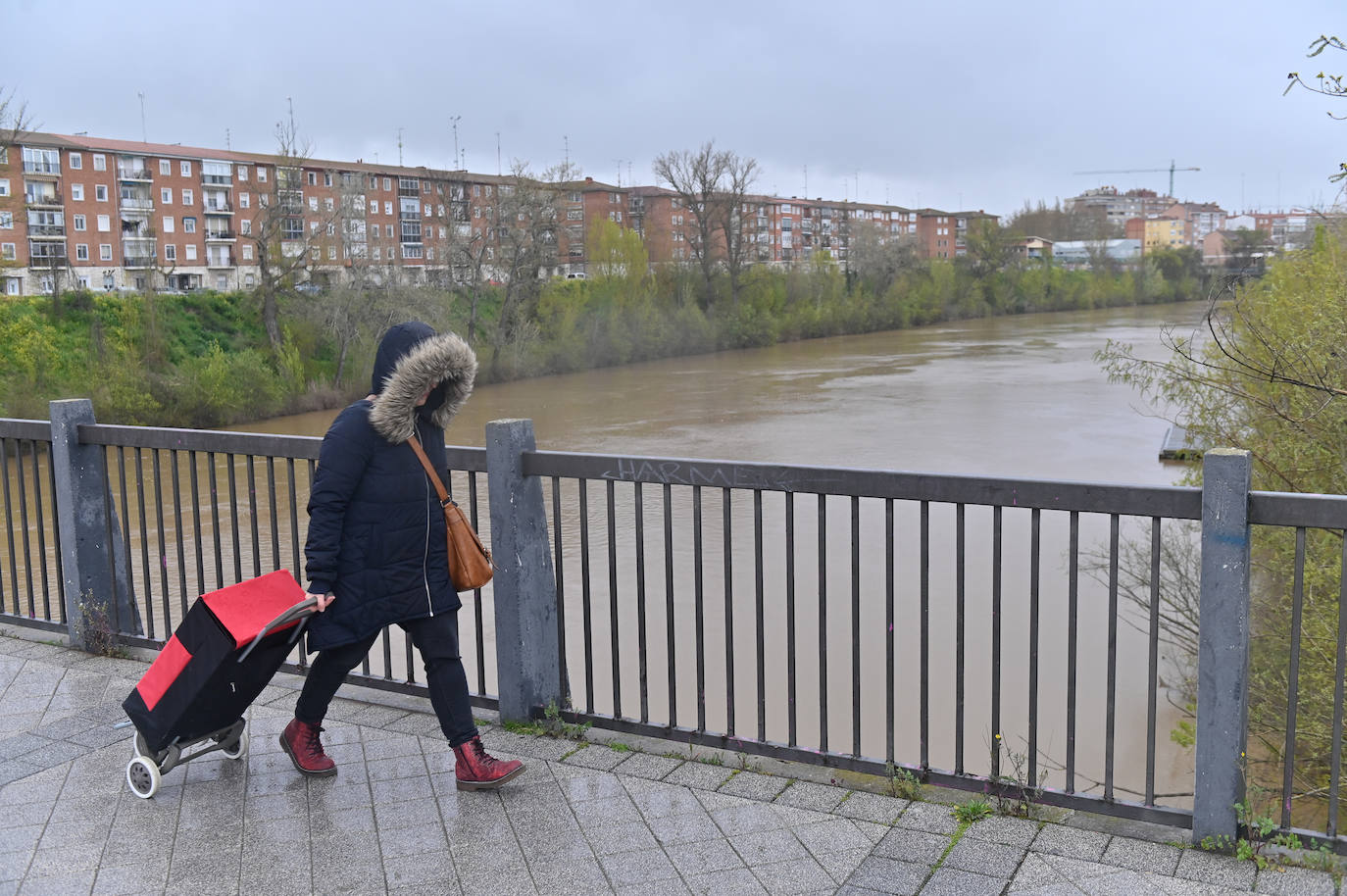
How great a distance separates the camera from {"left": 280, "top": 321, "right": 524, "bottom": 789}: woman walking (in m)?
3.77

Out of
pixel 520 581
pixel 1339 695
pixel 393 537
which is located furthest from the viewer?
pixel 520 581

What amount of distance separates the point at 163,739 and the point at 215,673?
1.01 feet

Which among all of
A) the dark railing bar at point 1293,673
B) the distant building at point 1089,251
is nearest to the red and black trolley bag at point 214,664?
the dark railing bar at point 1293,673

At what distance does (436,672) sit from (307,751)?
1.85 ft

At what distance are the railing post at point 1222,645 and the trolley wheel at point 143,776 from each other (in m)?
3.23

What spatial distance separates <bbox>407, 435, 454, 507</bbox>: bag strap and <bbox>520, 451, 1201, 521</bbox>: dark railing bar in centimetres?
47

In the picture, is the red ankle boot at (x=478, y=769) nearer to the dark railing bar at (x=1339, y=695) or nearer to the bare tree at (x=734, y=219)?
the dark railing bar at (x=1339, y=695)

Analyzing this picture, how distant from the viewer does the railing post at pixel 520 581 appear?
4.38m

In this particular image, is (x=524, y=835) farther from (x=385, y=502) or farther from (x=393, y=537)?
(x=385, y=502)

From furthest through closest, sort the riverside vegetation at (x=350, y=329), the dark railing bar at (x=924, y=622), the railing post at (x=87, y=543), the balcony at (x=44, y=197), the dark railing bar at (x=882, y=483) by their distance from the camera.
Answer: the balcony at (x=44, y=197)
the riverside vegetation at (x=350, y=329)
the railing post at (x=87, y=543)
the dark railing bar at (x=924, y=622)
the dark railing bar at (x=882, y=483)

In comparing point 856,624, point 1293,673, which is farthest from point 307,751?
point 1293,673

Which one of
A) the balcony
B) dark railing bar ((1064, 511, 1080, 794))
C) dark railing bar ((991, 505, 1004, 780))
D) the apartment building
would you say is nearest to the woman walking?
dark railing bar ((991, 505, 1004, 780))

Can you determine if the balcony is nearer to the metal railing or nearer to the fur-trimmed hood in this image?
the metal railing

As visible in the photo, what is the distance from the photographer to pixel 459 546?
3982mm
